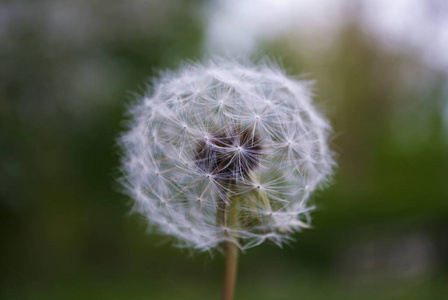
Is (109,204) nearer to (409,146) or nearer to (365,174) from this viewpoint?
(365,174)

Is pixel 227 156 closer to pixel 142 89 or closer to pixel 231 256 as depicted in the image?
pixel 231 256

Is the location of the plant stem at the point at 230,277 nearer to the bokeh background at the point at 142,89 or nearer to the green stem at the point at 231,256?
the green stem at the point at 231,256

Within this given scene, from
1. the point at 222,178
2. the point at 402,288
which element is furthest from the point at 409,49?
the point at 222,178

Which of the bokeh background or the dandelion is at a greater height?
the bokeh background

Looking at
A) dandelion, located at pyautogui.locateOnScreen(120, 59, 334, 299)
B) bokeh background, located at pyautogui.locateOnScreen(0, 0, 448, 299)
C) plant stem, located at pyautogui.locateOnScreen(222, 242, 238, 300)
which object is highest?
bokeh background, located at pyautogui.locateOnScreen(0, 0, 448, 299)

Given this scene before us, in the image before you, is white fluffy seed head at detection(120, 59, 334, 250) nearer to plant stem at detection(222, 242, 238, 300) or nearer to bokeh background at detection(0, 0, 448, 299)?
plant stem at detection(222, 242, 238, 300)

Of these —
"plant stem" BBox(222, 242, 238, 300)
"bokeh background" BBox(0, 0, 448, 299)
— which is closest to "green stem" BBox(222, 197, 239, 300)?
"plant stem" BBox(222, 242, 238, 300)

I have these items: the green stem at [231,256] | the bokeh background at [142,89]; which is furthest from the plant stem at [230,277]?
the bokeh background at [142,89]

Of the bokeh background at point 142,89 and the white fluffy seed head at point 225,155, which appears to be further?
the bokeh background at point 142,89
